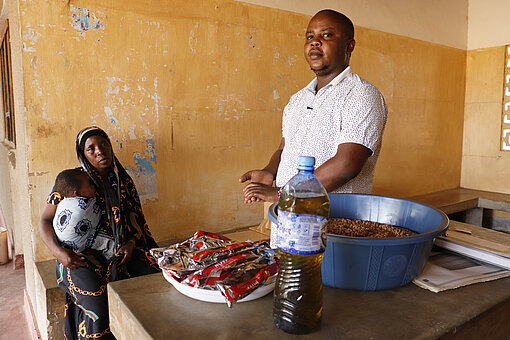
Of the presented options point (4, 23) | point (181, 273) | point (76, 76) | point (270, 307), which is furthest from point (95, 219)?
point (4, 23)

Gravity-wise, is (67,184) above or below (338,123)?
below

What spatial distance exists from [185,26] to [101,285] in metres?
1.79

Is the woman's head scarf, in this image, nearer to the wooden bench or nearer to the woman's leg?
the woman's leg

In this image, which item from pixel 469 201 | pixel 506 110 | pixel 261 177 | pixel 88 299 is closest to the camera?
pixel 261 177

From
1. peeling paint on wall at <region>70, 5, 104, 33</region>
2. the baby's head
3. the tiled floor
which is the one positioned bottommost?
the tiled floor

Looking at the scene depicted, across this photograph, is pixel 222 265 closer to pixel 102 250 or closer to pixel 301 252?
pixel 301 252

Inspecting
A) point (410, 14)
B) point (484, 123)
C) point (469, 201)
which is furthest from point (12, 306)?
point (484, 123)

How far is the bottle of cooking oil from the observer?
0.78 metres

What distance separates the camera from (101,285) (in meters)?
1.97

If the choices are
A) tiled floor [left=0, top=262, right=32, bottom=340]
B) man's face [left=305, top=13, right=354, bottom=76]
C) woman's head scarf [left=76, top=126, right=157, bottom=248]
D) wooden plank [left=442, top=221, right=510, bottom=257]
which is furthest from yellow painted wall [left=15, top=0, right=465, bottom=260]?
wooden plank [left=442, top=221, right=510, bottom=257]

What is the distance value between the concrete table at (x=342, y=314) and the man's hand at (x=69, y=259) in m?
1.04

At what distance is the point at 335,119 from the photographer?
5.29 feet

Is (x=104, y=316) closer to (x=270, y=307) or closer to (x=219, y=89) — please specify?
(x=270, y=307)

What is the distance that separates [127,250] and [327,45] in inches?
57.7
